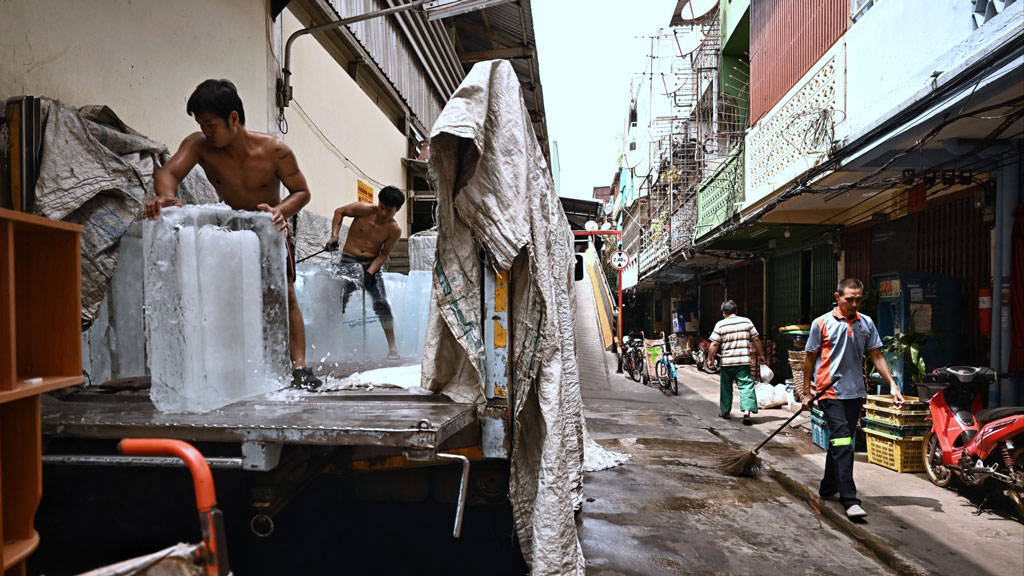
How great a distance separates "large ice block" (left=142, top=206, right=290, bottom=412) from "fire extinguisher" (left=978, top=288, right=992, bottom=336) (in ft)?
20.9

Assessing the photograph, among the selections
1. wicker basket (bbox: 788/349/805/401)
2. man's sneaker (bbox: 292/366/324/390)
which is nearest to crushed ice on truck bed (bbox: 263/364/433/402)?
man's sneaker (bbox: 292/366/324/390)

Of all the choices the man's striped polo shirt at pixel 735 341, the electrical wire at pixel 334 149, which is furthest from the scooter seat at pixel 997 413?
the electrical wire at pixel 334 149

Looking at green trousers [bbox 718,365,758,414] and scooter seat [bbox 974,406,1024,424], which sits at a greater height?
scooter seat [bbox 974,406,1024,424]

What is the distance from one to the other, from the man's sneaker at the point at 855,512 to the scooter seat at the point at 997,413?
122cm

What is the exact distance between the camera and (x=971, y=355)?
5.89 m

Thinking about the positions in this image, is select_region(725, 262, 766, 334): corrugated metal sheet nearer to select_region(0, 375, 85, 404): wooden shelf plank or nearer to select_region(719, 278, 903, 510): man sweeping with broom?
select_region(719, 278, 903, 510): man sweeping with broom

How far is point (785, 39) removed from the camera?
8172 millimetres

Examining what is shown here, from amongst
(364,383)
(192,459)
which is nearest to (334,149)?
(364,383)

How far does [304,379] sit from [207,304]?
2.44ft

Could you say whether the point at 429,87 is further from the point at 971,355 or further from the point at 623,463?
the point at 971,355

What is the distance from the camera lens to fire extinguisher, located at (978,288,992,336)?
5.37 meters

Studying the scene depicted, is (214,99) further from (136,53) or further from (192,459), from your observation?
(192,459)

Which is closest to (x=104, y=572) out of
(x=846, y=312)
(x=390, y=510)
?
(x=390, y=510)

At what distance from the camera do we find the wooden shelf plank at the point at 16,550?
1.52m
